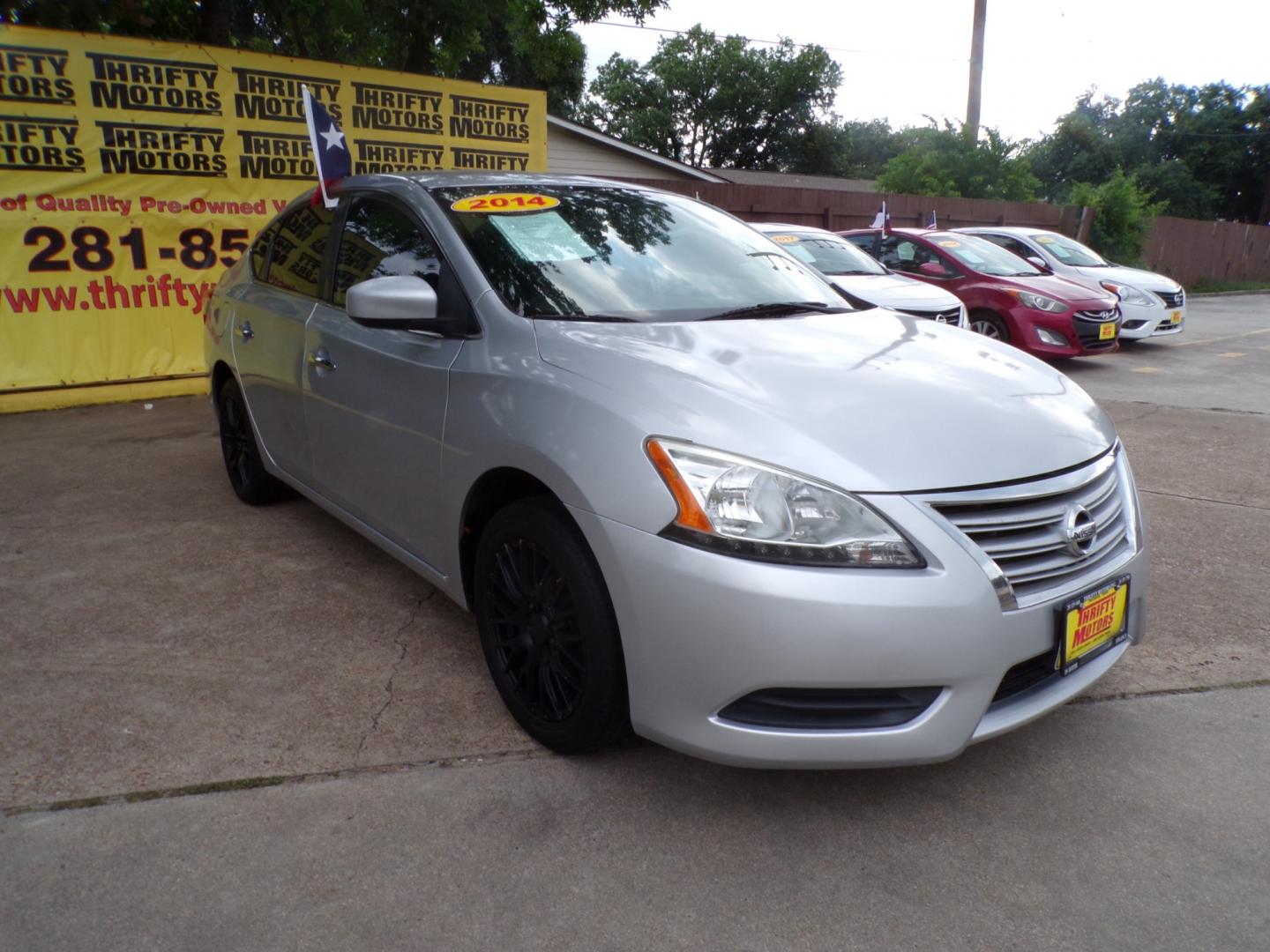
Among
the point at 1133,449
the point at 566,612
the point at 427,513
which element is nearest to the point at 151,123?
the point at 427,513

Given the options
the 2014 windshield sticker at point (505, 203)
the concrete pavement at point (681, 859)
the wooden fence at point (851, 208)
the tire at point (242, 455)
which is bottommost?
the concrete pavement at point (681, 859)

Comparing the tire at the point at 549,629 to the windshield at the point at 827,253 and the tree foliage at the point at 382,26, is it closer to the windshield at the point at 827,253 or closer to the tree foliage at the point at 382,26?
the tree foliage at the point at 382,26

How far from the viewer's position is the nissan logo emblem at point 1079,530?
240 centimetres

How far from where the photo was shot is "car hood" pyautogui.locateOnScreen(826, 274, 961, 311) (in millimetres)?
8219

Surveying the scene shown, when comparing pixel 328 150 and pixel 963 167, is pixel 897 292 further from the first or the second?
pixel 963 167

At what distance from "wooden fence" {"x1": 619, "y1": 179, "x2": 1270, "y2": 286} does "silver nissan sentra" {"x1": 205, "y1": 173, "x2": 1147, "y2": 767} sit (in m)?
4.92

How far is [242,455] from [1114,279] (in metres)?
11.0

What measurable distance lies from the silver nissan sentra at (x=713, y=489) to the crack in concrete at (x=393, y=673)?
1.18 feet

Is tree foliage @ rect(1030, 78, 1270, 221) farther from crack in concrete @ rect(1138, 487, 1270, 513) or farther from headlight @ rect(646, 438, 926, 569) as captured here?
headlight @ rect(646, 438, 926, 569)

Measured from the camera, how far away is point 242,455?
16.4 feet

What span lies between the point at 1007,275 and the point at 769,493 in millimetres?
9265

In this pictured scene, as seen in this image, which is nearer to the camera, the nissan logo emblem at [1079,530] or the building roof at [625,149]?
the nissan logo emblem at [1079,530]

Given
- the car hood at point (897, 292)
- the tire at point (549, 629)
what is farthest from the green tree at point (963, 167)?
the tire at point (549, 629)

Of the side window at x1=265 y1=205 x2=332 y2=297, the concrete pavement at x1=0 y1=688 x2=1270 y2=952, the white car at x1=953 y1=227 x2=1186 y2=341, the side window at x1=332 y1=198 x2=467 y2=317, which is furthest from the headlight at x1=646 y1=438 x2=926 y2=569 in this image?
the white car at x1=953 y1=227 x2=1186 y2=341
